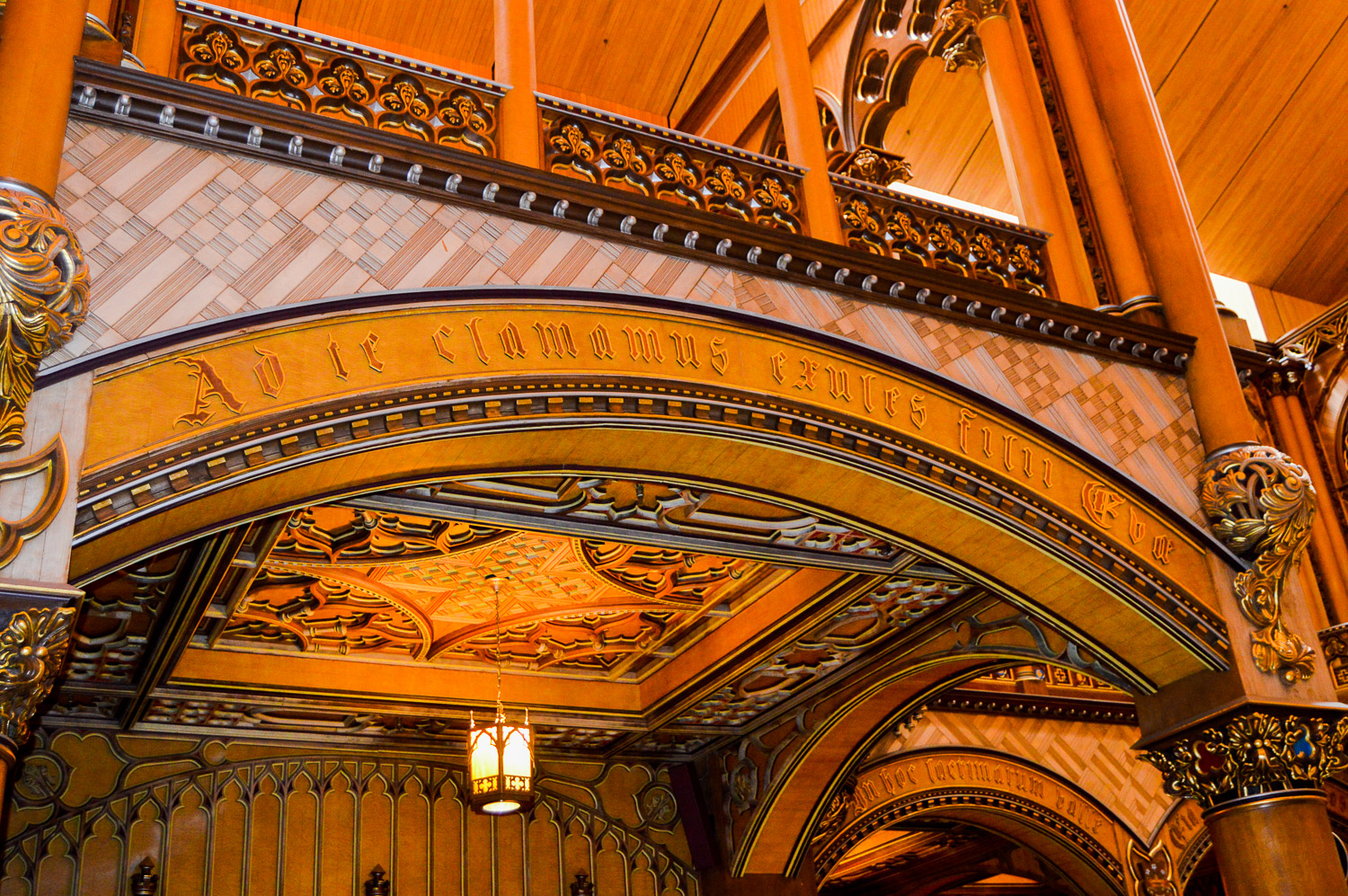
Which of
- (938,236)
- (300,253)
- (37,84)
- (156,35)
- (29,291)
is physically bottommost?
(29,291)

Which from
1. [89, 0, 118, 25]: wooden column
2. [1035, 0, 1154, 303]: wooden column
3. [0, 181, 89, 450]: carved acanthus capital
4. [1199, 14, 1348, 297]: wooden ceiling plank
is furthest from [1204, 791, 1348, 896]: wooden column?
[1199, 14, 1348, 297]: wooden ceiling plank

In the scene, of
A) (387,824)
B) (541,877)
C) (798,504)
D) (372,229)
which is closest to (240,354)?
(372,229)

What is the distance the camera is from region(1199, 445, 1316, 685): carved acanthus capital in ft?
18.8

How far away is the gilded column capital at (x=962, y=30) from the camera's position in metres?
7.14

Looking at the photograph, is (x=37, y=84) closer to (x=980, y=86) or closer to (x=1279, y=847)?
(x=1279, y=847)

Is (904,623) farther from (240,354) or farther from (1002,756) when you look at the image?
(240,354)

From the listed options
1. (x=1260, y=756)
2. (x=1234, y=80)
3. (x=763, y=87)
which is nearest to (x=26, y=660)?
(x=1260, y=756)

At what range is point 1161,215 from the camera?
21.6 feet

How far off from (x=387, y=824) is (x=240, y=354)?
17.3ft

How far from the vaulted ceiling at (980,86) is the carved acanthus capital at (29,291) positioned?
17.7 feet

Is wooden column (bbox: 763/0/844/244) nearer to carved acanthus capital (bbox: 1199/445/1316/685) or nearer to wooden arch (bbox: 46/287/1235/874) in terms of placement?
wooden arch (bbox: 46/287/1235/874)

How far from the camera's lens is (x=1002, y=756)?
1009cm

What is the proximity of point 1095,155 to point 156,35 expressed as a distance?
15.7 feet

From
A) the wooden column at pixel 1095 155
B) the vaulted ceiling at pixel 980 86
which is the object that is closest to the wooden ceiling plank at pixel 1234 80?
the vaulted ceiling at pixel 980 86
